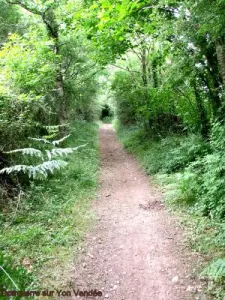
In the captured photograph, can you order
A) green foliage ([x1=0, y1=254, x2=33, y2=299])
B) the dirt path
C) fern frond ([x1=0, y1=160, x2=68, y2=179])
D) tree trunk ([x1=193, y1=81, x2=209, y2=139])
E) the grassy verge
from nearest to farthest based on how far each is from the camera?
green foliage ([x1=0, y1=254, x2=33, y2=299]) < the dirt path < the grassy verge < fern frond ([x1=0, y1=160, x2=68, y2=179]) < tree trunk ([x1=193, y1=81, x2=209, y2=139])

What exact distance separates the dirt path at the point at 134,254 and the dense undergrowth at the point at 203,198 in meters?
0.32

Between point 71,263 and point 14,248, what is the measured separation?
1098 mm

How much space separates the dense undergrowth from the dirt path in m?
0.32

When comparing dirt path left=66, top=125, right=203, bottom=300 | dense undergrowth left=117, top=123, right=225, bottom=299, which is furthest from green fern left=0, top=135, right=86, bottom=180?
dense undergrowth left=117, top=123, right=225, bottom=299

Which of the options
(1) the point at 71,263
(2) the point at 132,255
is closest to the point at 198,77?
(2) the point at 132,255

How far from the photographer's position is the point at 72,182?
29.0ft

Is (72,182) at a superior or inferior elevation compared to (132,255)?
superior

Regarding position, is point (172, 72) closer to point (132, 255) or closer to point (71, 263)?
point (132, 255)

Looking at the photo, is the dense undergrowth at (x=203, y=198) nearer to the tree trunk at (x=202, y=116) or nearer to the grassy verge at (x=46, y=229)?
the tree trunk at (x=202, y=116)

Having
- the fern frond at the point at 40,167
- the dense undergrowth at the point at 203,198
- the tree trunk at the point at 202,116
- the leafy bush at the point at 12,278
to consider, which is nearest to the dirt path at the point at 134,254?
the dense undergrowth at the point at 203,198

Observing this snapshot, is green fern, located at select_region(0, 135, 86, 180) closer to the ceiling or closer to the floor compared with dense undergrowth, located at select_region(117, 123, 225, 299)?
closer to the ceiling

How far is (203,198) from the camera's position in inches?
250

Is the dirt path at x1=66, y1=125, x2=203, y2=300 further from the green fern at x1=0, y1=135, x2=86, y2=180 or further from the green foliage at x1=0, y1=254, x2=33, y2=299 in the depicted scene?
the green fern at x1=0, y1=135, x2=86, y2=180

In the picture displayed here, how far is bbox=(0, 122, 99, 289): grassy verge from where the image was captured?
4.39m
